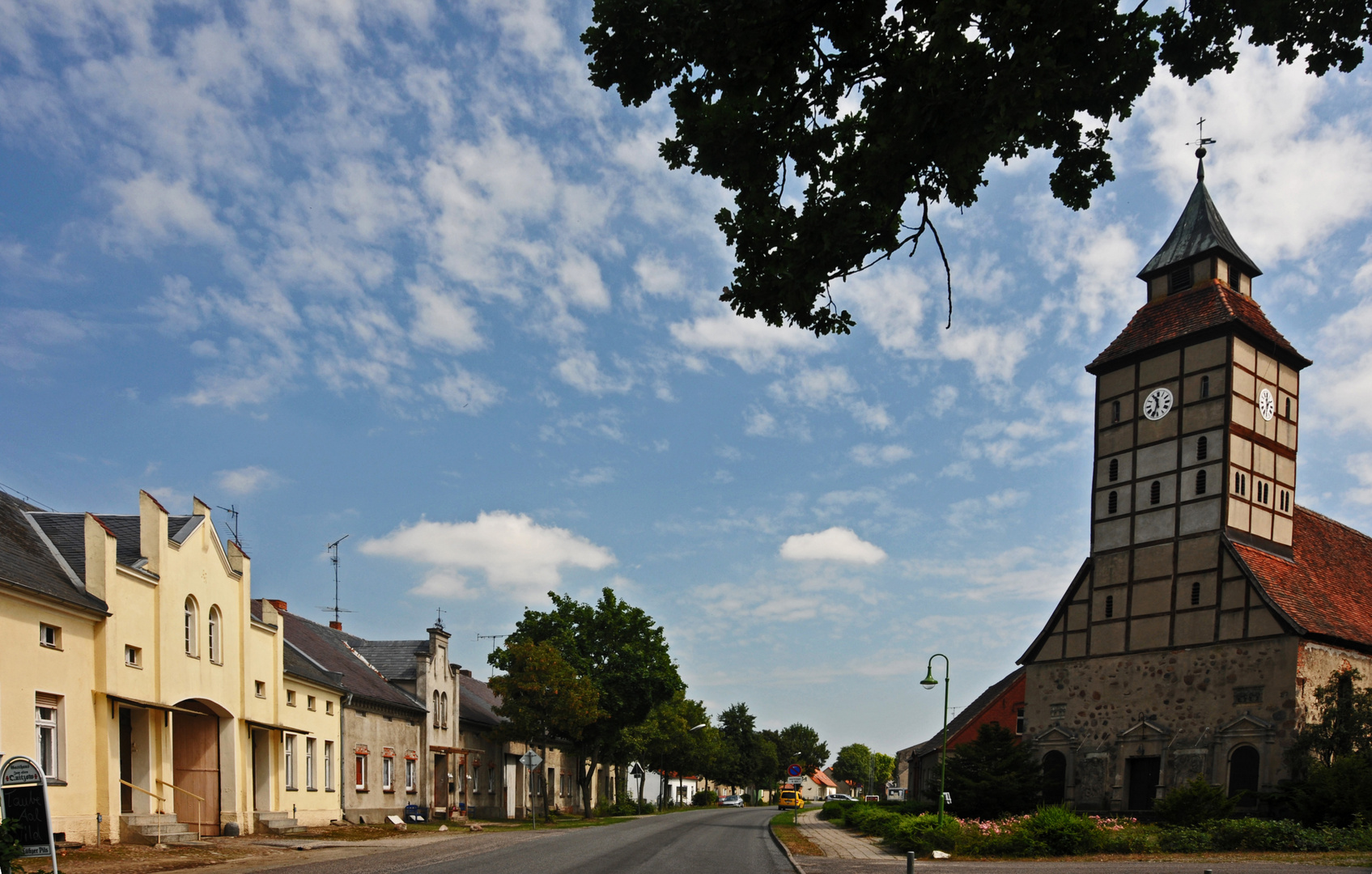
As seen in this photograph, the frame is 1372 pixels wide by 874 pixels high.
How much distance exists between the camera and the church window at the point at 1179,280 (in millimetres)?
38688

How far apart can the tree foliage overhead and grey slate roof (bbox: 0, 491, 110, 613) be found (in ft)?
55.9

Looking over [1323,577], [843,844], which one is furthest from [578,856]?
[1323,577]

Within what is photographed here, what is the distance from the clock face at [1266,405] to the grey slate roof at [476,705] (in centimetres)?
3475

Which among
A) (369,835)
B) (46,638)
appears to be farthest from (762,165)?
(369,835)

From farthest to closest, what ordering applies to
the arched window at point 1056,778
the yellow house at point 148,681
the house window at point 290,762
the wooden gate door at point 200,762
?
the arched window at point 1056,778 → the house window at point 290,762 → the wooden gate door at point 200,762 → the yellow house at point 148,681

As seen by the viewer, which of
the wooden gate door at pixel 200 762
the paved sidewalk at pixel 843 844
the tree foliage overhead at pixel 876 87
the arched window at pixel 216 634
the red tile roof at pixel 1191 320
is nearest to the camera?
the tree foliage overhead at pixel 876 87

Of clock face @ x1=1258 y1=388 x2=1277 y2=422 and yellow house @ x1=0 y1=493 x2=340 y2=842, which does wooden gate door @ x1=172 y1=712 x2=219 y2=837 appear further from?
clock face @ x1=1258 y1=388 x2=1277 y2=422

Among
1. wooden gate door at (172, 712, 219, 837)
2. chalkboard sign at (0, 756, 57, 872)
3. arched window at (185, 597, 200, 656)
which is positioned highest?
chalkboard sign at (0, 756, 57, 872)

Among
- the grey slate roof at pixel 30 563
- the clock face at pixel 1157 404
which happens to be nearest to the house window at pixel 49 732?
the grey slate roof at pixel 30 563

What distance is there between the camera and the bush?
27.3 m

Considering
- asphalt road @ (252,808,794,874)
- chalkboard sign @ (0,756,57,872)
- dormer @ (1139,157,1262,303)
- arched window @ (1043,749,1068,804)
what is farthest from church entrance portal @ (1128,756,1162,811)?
chalkboard sign @ (0,756,57,872)

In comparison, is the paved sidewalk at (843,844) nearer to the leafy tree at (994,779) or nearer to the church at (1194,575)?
the leafy tree at (994,779)

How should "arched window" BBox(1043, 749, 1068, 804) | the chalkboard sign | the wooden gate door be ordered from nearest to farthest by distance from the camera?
the chalkboard sign
the wooden gate door
"arched window" BBox(1043, 749, 1068, 804)

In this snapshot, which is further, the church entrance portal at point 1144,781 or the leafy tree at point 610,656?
the leafy tree at point 610,656
